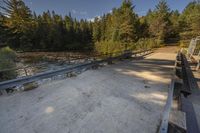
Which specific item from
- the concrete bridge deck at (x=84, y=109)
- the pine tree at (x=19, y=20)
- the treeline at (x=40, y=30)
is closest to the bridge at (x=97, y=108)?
the concrete bridge deck at (x=84, y=109)

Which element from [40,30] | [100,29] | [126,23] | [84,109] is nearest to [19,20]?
[40,30]

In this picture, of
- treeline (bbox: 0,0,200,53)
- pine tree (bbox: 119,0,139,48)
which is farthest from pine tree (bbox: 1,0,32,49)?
pine tree (bbox: 119,0,139,48)

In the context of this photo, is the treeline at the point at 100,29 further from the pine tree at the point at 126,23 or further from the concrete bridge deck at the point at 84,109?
the concrete bridge deck at the point at 84,109

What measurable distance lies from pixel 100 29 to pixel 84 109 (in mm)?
54367

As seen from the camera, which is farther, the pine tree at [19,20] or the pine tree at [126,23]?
the pine tree at [19,20]

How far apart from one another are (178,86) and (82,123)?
2.89 m

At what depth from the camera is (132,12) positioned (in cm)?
3600

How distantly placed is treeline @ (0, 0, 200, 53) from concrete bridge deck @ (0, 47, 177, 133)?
26.1 meters

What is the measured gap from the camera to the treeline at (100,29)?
117 ft

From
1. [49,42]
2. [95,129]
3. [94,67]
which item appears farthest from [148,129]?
[49,42]

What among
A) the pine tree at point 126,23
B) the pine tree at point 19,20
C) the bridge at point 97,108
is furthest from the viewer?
the pine tree at point 19,20

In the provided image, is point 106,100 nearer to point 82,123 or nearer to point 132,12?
point 82,123

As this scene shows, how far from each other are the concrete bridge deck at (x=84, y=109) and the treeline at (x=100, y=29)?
1027 inches

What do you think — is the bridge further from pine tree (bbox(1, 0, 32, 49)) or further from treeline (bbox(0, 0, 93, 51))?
pine tree (bbox(1, 0, 32, 49))
